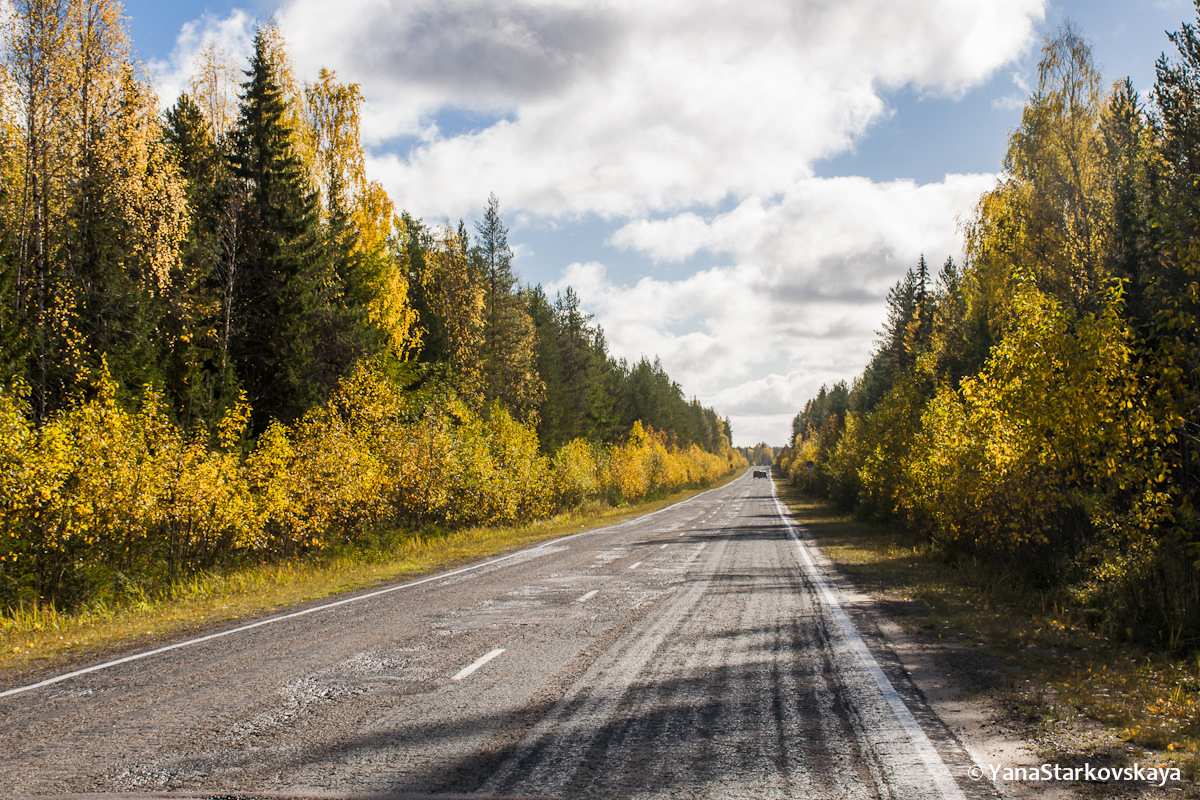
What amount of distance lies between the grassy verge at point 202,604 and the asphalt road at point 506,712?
139cm

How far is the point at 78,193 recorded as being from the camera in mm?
16906

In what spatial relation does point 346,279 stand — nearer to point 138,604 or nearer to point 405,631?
point 138,604

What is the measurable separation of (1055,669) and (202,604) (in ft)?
42.1

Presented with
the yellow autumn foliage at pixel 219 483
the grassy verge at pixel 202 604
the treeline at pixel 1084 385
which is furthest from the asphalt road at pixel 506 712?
the yellow autumn foliage at pixel 219 483

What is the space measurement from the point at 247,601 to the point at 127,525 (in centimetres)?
294

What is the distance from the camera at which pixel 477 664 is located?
7.21 m

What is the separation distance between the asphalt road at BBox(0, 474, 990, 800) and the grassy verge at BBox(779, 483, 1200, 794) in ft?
2.73

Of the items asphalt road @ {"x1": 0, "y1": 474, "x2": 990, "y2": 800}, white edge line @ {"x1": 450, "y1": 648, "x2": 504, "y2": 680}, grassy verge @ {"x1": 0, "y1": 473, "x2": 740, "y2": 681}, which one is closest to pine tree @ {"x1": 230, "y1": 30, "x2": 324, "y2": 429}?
grassy verge @ {"x1": 0, "y1": 473, "x2": 740, "y2": 681}

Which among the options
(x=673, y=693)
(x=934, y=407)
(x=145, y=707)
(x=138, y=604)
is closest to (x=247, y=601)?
(x=138, y=604)

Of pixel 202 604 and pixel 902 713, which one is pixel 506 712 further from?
pixel 202 604

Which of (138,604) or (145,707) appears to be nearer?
(145,707)

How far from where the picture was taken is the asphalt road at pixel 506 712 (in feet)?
14.1

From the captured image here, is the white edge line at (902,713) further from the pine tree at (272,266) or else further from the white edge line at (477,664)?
the pine tree at (272,266)

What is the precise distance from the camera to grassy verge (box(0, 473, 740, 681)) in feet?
29.7
